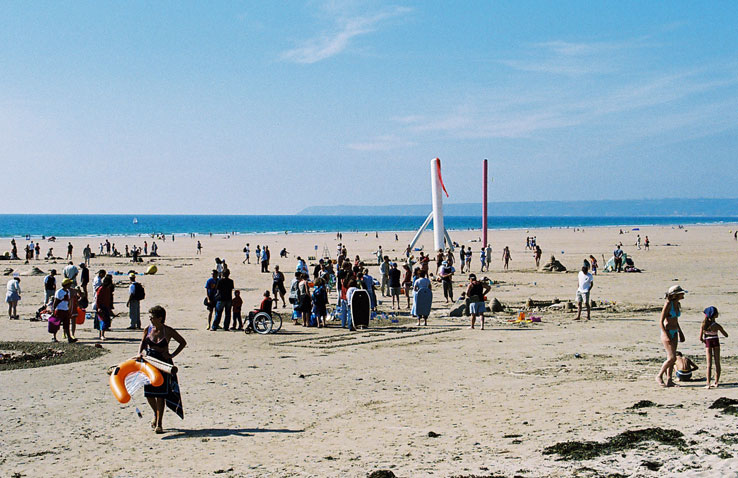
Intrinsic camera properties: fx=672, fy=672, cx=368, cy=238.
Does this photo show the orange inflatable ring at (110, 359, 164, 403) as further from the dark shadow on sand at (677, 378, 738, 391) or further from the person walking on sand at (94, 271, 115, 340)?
the person walking on sand at (94, 271, 115, 340)

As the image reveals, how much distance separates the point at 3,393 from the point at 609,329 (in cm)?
1195

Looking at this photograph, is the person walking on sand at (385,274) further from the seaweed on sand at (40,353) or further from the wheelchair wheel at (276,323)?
the seaweed on sand at (40,353)

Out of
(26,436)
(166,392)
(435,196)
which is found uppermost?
(435,196)

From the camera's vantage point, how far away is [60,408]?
888 cm

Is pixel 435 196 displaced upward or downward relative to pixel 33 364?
upward

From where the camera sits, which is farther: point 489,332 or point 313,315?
point 313,315

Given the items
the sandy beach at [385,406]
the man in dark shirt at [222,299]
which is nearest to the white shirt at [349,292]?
the sandy beach at [385,406]

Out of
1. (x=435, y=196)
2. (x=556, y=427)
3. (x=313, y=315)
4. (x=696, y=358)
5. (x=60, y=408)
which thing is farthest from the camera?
(x=435, y=196)

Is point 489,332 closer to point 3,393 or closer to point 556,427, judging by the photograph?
point 556,427

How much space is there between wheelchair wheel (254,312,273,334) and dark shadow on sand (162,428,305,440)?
771 cm

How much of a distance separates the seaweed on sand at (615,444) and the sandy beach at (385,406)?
0.24ft

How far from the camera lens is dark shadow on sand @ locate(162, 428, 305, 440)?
7.69m

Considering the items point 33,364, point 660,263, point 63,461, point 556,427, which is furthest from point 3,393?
point 660,263

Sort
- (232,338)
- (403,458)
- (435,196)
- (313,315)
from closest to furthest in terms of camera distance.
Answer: (403,458)
(232,338)
(313,315)
(435,196)
